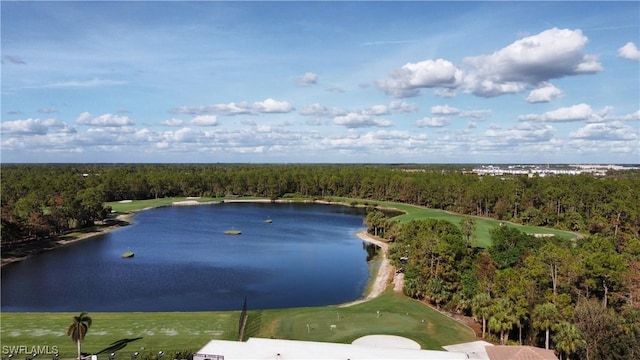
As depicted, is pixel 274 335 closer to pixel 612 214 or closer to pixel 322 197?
pixel 612 214

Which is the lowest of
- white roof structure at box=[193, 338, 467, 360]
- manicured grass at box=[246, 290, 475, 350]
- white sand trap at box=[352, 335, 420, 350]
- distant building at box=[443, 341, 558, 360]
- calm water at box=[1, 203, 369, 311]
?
calm water at box=[1, 203, 369, 311]

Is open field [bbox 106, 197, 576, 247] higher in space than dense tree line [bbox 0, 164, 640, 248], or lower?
lower

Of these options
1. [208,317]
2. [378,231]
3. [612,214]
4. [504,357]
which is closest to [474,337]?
[504,357]

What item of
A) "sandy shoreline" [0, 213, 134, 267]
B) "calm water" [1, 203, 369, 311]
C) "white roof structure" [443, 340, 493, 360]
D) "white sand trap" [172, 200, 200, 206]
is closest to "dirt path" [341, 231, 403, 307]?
"calm water" [1, 203, 369, 311]

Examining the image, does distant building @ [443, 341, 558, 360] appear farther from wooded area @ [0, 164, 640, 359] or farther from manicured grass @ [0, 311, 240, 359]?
manicured grass @ [0, 311, 240, 359]

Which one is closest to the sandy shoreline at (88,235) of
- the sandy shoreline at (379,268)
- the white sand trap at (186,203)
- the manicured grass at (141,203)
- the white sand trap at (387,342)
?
the sandy shoreline at (379,268)

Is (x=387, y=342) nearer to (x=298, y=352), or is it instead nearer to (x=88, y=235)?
(x=298, y=352)

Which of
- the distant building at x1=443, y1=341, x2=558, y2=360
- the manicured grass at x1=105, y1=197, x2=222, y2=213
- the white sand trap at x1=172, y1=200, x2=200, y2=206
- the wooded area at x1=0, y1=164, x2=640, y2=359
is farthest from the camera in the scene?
the white sand trap at x1=172, y1=200, x2=200, y2=206

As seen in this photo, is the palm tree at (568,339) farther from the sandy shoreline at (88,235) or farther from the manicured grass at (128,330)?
the sandy shoreline at (88,235)
